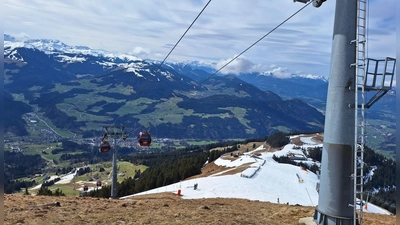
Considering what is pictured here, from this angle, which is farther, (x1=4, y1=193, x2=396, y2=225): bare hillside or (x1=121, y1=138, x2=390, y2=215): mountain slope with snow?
(x1=121, y1=138, x2=390, y2=215): mountain slope with snow

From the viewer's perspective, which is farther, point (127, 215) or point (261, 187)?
point (261, 187)

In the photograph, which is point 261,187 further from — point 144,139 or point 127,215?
point 127,215

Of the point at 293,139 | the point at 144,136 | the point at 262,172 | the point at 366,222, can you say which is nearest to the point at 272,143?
the point at 293,139

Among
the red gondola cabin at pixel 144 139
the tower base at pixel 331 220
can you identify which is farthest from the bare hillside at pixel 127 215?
the red gondola cabin at pixel 144 139

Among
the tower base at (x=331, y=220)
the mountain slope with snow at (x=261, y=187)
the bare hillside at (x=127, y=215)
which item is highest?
the tower base at (x=331, y=220)

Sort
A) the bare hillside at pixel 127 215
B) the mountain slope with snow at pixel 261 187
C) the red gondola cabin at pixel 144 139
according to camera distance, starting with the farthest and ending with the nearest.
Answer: the mountain slope with snow at pixel 261 187 → the red gondola cabin at pixel 144 139 → the bare hillside at pixel 127 215

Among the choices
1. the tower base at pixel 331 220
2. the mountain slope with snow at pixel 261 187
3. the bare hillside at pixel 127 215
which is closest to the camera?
the tower base at pixel 331 220

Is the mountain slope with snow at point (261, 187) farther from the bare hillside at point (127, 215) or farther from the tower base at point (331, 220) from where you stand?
the tower base at point (331, 220)

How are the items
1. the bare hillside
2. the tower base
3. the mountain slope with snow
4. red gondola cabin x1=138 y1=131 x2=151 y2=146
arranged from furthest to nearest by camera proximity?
the mountain slope with snow → red gondola cabin x1=138 y1=131 x2=151 y2=146 → the bare hillside → the tower base

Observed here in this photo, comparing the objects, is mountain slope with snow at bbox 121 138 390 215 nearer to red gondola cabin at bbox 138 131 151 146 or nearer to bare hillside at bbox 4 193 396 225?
red gondola cabin at bbox 138 131 151 146

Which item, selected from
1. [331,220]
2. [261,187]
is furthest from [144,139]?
[331,220]

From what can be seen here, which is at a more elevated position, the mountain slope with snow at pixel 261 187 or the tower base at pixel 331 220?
the tower base at pixel 331 220

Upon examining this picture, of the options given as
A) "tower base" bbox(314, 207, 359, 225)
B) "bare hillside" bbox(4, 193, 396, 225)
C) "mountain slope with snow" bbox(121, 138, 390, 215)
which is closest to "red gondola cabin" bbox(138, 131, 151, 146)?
"mountain slope with snow" bbox(121, 138, 390, 215)

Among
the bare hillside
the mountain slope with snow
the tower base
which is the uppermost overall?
the tower base
